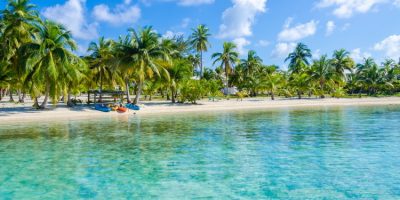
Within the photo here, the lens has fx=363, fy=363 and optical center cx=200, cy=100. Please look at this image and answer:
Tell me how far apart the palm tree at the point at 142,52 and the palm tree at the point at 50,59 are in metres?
6.50

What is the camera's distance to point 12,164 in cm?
1162

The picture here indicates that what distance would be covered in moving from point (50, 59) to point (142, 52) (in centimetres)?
974

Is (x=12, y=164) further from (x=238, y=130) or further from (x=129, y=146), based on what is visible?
(x=238, y=130)

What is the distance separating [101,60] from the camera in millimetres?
39812

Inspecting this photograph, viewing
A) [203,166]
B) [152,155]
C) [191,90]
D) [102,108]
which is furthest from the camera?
[191,90]

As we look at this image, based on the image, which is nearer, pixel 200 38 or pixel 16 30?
pixel 16 30

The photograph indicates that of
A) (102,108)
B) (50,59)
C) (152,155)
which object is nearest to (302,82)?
(102,108)

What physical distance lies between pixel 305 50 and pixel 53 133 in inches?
2812

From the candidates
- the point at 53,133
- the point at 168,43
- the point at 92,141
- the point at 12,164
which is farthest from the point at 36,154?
the point at 168,43

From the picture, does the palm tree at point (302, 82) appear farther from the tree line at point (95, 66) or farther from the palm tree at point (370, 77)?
the palm tree at point (370, 77)

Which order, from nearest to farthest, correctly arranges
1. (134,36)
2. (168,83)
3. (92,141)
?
(92,141) → (134,36) → (168,83)

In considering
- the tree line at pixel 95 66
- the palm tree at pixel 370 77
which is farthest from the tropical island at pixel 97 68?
the palm tree at pixel 370 77

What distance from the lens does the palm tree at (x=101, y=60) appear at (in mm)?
39812

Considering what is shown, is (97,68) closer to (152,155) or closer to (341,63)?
(152,155)
